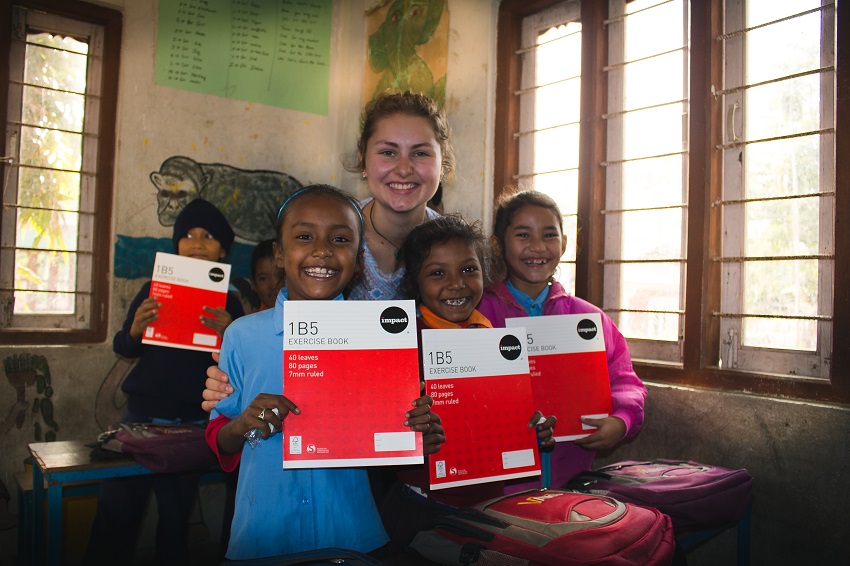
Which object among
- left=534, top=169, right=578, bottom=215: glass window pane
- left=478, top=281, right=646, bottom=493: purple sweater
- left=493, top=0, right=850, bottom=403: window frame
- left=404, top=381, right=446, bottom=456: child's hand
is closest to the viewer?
left=404, top=381, right=446, bottom=456: child's hand

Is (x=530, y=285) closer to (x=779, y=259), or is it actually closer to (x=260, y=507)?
(x=779, y=259)

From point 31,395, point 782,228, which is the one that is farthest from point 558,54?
point 31,395

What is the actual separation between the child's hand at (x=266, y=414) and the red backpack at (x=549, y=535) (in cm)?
41

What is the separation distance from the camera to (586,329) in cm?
203

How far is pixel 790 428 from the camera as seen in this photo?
93.4 inches

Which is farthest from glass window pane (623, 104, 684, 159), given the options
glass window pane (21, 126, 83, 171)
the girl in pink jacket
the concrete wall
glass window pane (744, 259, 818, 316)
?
glass window pane (21, 126, 83, 171)

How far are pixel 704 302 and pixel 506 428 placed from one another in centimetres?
150

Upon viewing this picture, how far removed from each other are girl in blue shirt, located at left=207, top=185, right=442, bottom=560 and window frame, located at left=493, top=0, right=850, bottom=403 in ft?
5.51

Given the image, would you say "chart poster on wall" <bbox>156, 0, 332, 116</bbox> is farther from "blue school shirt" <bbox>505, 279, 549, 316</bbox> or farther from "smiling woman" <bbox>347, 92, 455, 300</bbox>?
"blue school shirt" <bbox>505, 279, 549, 316</bbox>

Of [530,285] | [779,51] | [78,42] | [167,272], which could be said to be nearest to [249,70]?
[78,42]

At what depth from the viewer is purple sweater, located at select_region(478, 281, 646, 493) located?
82.8 inches

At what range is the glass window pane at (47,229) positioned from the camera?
348 cm

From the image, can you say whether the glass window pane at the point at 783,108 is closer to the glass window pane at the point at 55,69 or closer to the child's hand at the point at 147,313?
the child's hand at the point at 147,313

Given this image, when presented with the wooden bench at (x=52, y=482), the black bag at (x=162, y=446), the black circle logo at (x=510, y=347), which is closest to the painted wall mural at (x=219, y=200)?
the wooden bench at (x=52, y=482)
